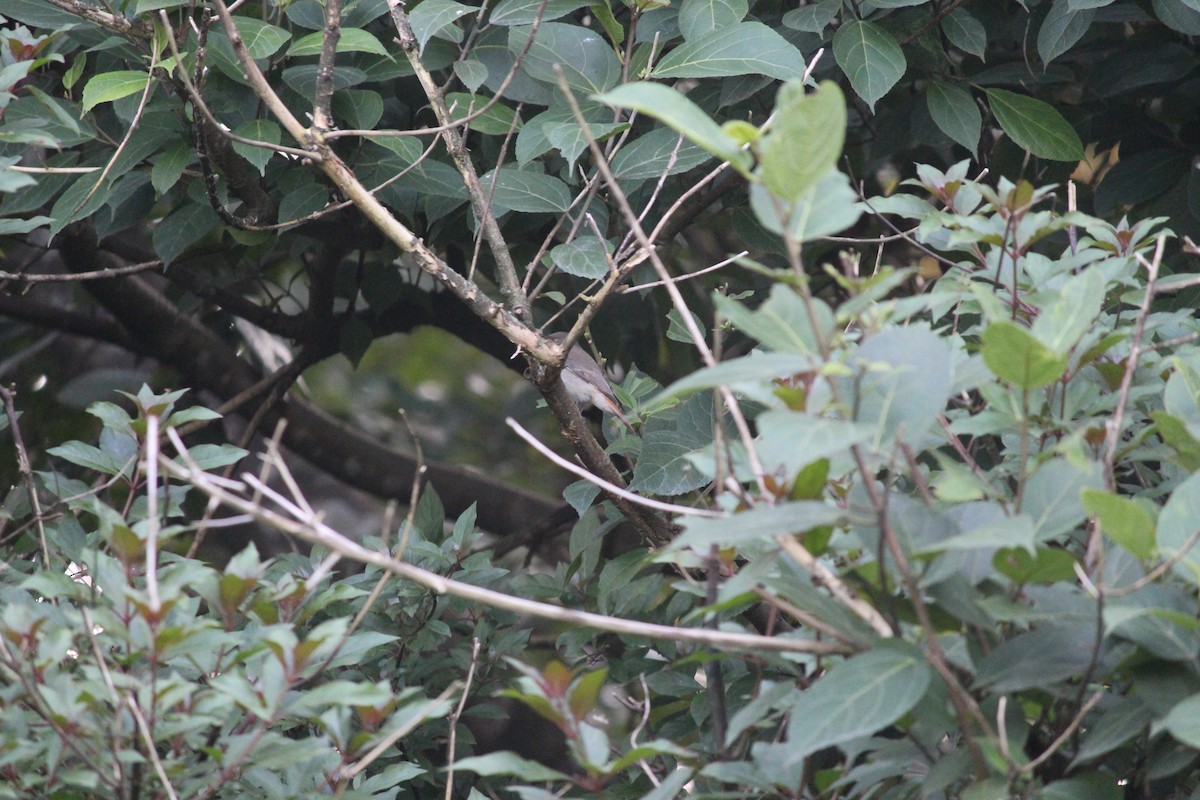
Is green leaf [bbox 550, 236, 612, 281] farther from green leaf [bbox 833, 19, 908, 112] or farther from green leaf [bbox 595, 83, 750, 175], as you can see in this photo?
green leaf [bbox 595, 83, 750, 175]

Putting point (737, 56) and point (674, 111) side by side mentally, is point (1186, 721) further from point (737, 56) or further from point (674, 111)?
point (737, 56)

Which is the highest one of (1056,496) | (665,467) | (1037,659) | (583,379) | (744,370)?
(744,370)

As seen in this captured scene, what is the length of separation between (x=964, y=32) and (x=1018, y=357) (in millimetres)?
1582

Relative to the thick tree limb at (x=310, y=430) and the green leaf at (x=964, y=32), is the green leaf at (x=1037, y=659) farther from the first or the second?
the thick tree limb at (x=310, y=430)

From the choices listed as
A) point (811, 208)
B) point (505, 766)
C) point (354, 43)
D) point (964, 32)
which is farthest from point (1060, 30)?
point (505, 766)

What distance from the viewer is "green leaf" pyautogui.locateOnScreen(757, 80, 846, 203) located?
0.88 m

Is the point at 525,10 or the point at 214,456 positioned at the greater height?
the point at 525,10

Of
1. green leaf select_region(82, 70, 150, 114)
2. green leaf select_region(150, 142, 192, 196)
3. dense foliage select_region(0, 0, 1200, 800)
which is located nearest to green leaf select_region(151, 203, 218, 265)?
dense foliage select_region(0, 0, 1200, 800)

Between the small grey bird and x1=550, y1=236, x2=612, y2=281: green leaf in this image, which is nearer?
x1=550, y1=236, x2=612, y2=281: green leaf

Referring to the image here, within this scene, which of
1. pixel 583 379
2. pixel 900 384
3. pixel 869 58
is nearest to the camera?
pixel 900 384

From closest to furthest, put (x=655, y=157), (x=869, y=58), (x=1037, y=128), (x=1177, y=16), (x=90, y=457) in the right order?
(x=90, y=457) → (x=655, y=157) → (x=869, y=58) → (x=1177, y=16) → (x=1037, y=128)

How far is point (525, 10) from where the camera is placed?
81.9 inches

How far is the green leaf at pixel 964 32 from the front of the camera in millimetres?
2320

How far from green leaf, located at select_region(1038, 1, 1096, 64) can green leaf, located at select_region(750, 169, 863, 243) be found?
5.12ft
